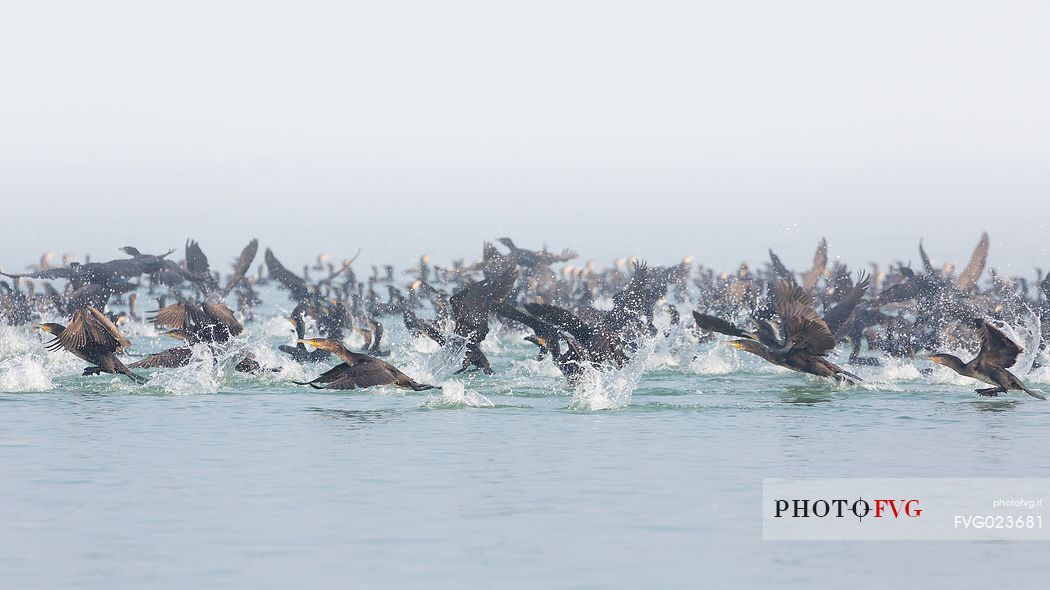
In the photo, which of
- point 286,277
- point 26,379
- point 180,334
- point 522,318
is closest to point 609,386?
point 522,318

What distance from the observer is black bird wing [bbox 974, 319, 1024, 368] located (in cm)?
1989

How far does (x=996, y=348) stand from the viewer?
66.8 ft

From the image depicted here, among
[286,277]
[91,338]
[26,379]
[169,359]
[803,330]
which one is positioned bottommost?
[26,379]

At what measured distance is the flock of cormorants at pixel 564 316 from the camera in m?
20.0

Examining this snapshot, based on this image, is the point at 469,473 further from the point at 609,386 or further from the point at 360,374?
the point at 609,386

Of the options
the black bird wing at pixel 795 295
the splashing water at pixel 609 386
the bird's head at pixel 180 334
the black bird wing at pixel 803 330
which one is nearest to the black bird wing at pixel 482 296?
the splashing water at pixel 609 386

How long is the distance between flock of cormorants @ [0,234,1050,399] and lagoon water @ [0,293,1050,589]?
690 millimetres

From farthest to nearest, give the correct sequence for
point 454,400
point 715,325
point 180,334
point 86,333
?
point 180,334
point 454,400
point 86,333
point 715,325

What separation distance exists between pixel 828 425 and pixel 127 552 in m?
11.2


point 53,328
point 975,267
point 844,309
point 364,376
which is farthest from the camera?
point 975,267

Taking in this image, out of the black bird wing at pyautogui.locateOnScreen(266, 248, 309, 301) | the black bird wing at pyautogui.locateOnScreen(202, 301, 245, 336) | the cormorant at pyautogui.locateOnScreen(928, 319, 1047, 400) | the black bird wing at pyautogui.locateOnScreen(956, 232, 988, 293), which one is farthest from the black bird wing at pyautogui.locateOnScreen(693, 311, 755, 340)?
the black bird wing at pyautogui.locateOnScreen(956, 232, 988, 293)

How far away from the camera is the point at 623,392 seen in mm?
21344

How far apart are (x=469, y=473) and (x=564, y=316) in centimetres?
535

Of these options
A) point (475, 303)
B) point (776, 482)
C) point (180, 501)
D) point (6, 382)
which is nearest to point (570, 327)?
point (475, 303)
